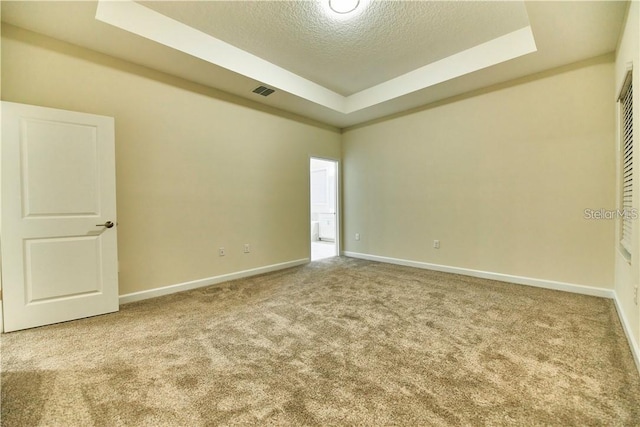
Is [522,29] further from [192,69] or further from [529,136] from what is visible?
[192,69]

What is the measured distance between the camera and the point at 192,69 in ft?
10.7

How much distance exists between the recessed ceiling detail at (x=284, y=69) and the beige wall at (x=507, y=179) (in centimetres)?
68

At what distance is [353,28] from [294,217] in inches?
114

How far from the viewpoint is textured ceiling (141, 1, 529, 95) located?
263 cm

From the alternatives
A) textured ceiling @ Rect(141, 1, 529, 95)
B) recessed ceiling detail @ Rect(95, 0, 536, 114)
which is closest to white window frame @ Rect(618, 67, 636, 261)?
recessed ceiling detail @ Rect(95, 0, 536, 114)

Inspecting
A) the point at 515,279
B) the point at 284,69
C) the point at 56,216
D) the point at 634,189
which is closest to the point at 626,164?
the point at 634,189

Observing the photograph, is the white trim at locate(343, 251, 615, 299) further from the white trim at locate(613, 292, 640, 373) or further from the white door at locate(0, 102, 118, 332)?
the white door at locate(0, 102, 118, 332)

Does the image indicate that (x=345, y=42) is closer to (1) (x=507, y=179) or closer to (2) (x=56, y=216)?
(1) (x=507, y=179)

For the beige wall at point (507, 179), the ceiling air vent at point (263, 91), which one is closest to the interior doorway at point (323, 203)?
the beige wall at point (507, 179)

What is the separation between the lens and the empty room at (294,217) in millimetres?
1655

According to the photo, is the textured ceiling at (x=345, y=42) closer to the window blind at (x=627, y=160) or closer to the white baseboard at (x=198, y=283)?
the window blind at (x=627, y=160)

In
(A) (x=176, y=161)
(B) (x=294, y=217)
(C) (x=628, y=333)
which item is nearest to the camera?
(C) (x=628, y=333)

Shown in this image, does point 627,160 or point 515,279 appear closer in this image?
point 627,160

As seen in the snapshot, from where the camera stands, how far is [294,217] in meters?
4.85
